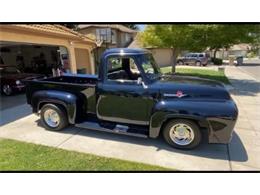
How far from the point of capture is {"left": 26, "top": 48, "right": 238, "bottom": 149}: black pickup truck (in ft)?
14.5

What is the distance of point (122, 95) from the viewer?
5000mm

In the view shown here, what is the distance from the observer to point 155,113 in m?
4.66

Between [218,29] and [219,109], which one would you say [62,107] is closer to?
[219,109]

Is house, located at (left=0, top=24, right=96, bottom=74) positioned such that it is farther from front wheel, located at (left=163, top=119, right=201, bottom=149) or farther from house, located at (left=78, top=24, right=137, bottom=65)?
house, located at (left=78, top=24, right=137, bottom=65)

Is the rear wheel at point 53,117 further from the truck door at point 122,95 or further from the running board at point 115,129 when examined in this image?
the truck door at point 122,95

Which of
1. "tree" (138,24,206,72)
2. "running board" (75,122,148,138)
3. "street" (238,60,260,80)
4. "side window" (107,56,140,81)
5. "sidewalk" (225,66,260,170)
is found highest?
"tree" (138,24,206,72)

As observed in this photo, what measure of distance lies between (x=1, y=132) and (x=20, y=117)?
1.27m

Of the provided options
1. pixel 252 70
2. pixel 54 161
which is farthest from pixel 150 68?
pixel 252 70

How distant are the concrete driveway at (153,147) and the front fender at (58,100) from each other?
52cm

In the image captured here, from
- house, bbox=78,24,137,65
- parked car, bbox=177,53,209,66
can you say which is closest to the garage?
house, bbox=78,24,137,65

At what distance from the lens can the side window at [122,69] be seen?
5.16 meters

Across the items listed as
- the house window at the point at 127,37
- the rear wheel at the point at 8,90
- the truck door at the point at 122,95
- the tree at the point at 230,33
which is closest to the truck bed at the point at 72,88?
the truck door at the point at 122,95

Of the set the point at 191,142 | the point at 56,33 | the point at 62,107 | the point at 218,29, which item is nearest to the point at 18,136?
the point at 62,107

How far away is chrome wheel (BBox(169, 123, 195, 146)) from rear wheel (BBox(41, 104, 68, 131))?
2597mm
